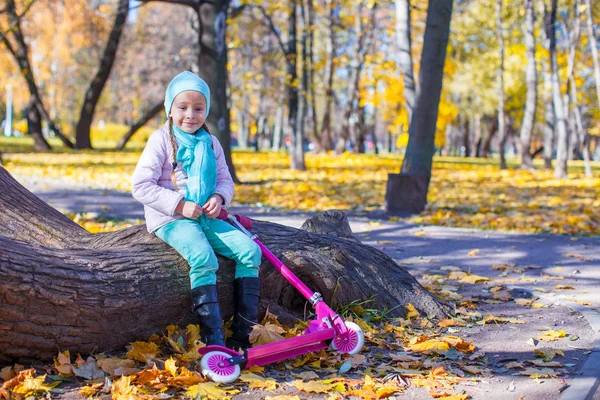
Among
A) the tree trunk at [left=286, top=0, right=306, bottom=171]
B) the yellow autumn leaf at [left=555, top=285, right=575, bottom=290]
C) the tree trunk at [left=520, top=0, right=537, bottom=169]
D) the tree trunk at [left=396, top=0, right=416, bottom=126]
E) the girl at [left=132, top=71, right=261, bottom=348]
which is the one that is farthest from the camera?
the tree trunk at [left=520, top=0, right=537, bottom=169]

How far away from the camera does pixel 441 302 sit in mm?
4617

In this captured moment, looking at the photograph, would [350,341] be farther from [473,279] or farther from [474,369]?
[473,279]

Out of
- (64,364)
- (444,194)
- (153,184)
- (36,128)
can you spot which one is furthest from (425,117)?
(36,128)

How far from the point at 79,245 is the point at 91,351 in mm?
941

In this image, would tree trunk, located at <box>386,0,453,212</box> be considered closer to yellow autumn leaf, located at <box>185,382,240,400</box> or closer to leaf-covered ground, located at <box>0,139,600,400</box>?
leaf-covered ground, located at <box>0,139,600,400</box>

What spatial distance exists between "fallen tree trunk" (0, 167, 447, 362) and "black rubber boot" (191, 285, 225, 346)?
19 cm

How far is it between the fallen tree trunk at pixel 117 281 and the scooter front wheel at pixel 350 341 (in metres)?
0.56

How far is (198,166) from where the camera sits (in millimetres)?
3715

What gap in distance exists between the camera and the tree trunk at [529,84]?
20078 millimetres

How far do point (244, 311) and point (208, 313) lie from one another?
0.26 meters

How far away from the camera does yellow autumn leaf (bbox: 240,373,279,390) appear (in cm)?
310

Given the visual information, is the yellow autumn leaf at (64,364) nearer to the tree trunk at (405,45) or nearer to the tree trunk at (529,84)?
the tree trunk at (405,45)

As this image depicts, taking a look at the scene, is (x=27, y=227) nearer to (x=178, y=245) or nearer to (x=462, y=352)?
(x=178, y=245)

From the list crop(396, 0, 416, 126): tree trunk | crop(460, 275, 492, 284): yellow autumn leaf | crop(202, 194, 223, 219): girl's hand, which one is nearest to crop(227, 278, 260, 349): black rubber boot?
crop(202, 194, 223, 219): girl's hand
